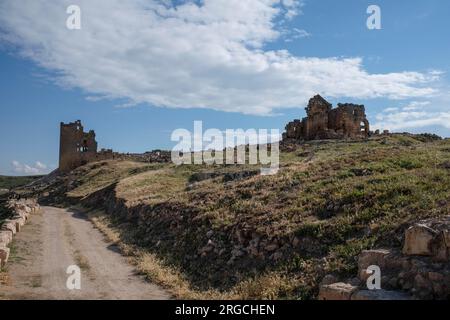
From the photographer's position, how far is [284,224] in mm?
14781

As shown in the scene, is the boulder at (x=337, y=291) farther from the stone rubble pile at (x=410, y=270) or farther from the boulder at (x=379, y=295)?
the boulder at (x=379, y=295)

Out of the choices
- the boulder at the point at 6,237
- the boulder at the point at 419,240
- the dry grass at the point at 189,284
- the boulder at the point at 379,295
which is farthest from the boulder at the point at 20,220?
the boulder at the point at 419,240

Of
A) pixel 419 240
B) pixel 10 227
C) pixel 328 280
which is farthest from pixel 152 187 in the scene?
pixel 419 240

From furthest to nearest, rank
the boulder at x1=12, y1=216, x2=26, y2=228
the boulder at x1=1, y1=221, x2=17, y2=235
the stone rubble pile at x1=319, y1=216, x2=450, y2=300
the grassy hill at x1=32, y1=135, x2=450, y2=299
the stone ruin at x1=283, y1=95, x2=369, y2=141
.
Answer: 1. the stone ruin at x1=283, y1=95, x2=369, y2=141
2. the boulder at x1=12, y1=216, x2=26, y2=228
3. the boulder at x1=1, y1=221, x2=17, y2=235
4. the grassy hill at x1=32, y1=135, x2=450, y2=299
5. the stone rubble pile at x1=319, y1=216, x2=450, y2=300

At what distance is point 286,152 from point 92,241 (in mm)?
24138

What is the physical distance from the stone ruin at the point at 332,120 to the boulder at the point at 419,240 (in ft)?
137

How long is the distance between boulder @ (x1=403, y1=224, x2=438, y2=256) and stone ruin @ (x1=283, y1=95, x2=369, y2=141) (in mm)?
41824

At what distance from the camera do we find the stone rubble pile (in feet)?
28.3

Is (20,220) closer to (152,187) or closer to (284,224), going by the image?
(152,187)

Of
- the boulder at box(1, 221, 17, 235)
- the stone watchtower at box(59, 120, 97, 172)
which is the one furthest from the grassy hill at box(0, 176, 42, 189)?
the boulder at box(1, 221, 17, 235)

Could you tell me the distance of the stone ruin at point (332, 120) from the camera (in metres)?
52.2

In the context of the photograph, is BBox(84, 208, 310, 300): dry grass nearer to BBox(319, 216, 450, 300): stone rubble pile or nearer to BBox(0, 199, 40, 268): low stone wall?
BBox(319, 216, 450, 300): stone rubble pile
